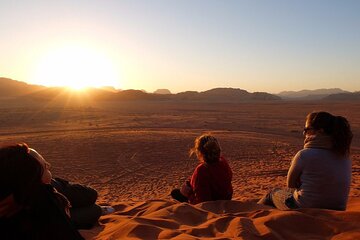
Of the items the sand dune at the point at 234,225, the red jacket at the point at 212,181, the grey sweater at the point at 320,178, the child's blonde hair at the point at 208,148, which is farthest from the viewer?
the red jacket at the point at 212,181

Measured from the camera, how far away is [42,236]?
2.07 meters

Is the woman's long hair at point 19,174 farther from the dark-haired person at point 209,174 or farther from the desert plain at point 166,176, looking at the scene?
the dark-haired person at point 209,174

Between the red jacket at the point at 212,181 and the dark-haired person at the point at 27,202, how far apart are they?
3.14 m

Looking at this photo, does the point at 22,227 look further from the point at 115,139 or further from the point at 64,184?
the point at 115,139

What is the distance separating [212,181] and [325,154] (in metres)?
1.59

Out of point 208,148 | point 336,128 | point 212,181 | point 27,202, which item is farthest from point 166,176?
point 27,202

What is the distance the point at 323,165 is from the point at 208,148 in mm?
1399

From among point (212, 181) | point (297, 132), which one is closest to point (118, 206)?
point (212, 181)

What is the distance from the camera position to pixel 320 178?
444 centimetres

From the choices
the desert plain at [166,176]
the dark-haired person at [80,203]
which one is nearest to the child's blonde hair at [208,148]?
the desert plain at [166,176]

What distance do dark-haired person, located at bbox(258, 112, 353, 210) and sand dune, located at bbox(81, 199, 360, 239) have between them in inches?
12.2

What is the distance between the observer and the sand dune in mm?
3812

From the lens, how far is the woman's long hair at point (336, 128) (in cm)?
423

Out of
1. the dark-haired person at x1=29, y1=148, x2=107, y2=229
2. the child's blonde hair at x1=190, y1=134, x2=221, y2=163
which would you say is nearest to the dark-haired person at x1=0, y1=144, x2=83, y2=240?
the dark-haired person at x1=29, y1=148, x2=107, y2=229
